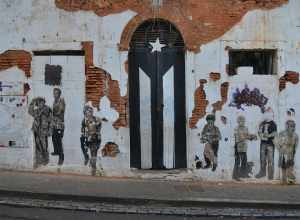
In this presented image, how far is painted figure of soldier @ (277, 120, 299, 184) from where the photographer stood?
13133 mm

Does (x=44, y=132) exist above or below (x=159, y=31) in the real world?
below

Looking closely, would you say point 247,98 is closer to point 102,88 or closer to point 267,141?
point 267,141

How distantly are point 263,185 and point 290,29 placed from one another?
3.63 m

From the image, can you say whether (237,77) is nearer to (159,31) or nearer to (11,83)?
(159,31)

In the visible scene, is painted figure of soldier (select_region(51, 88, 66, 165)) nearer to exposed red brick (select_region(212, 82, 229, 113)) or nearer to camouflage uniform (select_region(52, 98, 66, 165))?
camouflage uniform (select_region(52, 98, 66, 165))

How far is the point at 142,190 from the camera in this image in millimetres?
11758

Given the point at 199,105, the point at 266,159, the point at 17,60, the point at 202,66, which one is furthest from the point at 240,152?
the point at 17,60

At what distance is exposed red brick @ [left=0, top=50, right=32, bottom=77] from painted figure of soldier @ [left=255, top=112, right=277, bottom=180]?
220 inches

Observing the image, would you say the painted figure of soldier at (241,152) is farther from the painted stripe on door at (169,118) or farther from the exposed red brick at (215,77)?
the painted stripe on door at (169,118)

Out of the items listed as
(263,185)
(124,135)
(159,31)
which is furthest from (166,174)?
(159,31)

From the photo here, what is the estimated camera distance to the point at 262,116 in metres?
13.1

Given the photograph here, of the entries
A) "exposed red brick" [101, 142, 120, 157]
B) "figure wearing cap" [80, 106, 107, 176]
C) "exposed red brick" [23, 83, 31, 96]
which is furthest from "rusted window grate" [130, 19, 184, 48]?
"exposed red brick" [23, 83, 31, 96]

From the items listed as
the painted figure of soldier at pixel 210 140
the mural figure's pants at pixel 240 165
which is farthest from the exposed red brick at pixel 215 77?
the mural figure's pants at pixel 240 165

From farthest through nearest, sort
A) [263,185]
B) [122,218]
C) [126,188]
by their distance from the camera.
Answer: [263,185] → [126,188] → [122,218]
